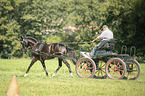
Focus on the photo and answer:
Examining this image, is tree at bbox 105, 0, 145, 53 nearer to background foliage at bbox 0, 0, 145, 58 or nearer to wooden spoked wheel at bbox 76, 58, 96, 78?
background foliage at bbox 0, 0, 145, 58

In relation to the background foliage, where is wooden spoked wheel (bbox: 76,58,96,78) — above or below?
below

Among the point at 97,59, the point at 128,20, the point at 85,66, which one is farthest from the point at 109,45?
the point at 128,20

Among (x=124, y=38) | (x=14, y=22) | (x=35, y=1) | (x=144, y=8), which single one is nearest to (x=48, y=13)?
(x=35, y=1)

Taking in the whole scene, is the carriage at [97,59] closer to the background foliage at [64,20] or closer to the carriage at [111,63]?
the carriage at [111,63]

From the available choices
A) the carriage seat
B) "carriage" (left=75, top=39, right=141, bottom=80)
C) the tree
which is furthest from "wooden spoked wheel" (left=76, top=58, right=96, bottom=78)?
the tree

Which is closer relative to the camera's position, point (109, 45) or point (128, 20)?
point (109, 45)

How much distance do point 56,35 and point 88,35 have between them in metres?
8.20

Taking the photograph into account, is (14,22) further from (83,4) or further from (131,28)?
(131,28)

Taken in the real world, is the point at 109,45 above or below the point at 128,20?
below

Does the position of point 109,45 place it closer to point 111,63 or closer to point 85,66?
point 111,63

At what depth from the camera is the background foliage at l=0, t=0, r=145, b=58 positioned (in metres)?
29.8

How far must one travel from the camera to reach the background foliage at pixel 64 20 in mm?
29844

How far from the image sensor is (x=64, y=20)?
5078 cm

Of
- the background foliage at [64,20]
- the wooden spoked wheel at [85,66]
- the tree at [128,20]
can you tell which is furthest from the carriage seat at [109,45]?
the background foliage at [64,20]
